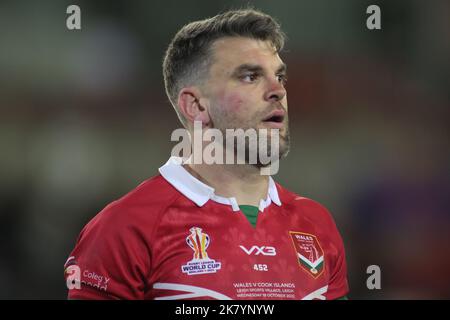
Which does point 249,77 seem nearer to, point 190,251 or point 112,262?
point 190,251

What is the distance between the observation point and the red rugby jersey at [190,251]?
8.54ft

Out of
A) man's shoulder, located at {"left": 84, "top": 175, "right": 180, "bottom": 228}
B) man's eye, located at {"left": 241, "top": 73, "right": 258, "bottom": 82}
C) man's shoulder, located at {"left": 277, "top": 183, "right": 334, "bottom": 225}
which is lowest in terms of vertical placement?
man's shoulder, located at {"left": 277, "top": 183, "right": 334, "bottom": 225}

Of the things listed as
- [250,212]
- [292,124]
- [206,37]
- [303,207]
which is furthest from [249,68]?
[292,124]

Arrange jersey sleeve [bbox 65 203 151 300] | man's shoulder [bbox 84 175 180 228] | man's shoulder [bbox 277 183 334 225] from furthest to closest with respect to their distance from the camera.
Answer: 1. man's shoulder [bbox 277 183 334 225]
2. man's shoulder [bbox 84 175 180 228]
3. jersey sleeve [bbox 65 203 151 300]

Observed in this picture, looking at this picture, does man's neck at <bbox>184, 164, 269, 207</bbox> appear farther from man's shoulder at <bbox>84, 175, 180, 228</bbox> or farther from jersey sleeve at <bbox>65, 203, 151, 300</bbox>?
jersey sleeve at <bbox>65, 203, 151, 300</bbox>

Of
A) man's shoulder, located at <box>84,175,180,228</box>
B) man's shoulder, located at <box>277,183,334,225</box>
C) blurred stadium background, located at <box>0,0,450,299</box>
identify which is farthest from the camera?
blurred stadium background, located at <box>0,0,450,299</box>

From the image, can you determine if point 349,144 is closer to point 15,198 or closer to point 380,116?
point 380,116

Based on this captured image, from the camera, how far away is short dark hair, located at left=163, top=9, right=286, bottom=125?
300cm

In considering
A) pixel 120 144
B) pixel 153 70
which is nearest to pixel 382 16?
pixel 153 70

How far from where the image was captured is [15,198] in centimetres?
531

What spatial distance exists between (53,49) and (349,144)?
8.86ft

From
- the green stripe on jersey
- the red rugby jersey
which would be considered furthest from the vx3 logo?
the green stripe on jersey

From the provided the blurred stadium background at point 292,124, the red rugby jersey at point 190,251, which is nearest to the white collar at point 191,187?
the red rugby jersey at point 190,251

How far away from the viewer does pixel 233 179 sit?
114 inches
